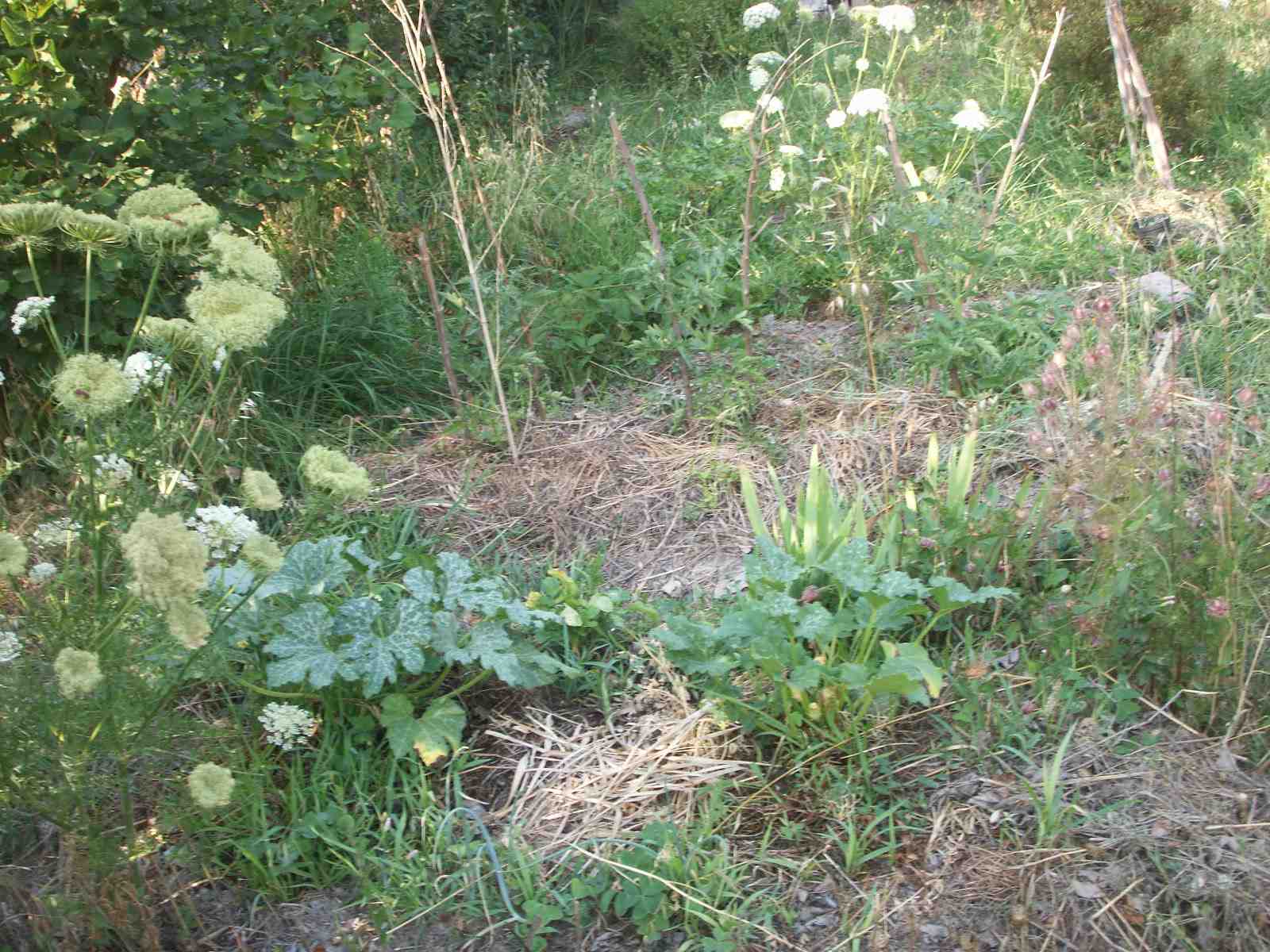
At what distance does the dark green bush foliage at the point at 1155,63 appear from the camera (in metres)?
5.27

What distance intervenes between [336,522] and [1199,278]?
128 inches

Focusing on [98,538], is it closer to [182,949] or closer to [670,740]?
[182,949]

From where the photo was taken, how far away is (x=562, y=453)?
12.3 ft

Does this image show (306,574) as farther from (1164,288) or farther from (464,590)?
(1164,288)

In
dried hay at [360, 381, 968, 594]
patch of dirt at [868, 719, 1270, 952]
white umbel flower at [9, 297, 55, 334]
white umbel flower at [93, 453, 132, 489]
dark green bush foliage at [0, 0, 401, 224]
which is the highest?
dark green bush foliage at [0, 0, 401, 224]

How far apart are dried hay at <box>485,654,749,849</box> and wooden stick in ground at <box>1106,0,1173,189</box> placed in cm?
352

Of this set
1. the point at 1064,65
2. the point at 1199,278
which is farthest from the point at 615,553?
the point at 1064,65

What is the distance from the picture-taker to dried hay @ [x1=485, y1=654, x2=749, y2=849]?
245 centimetres

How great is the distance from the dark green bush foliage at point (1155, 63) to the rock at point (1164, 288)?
159 centimetres

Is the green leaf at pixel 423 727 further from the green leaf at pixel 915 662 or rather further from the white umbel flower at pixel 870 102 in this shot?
the white umbel flower at pixel 870 102

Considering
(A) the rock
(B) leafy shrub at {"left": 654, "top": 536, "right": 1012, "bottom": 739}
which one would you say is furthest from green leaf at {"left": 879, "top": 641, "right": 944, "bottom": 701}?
(A) the rock

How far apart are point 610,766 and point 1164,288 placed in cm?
283

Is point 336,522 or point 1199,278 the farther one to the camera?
point 1199,278

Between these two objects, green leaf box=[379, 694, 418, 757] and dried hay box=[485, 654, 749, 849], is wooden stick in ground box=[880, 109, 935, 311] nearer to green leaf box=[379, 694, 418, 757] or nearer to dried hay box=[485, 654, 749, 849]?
dried hay box=[485, 654, 749, 849]
